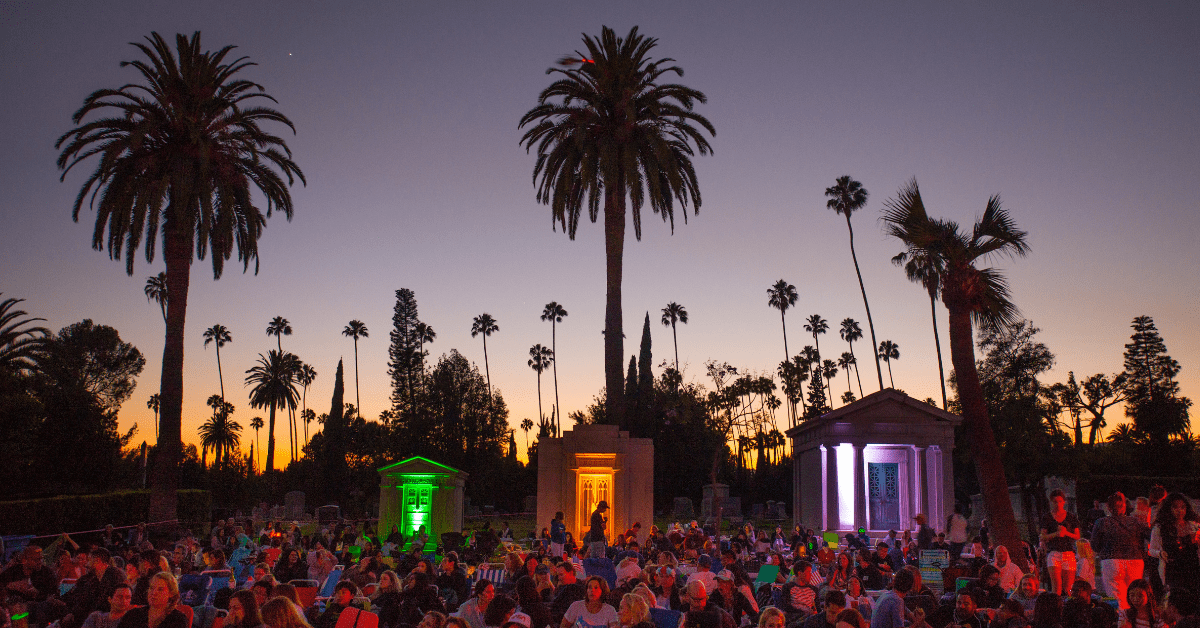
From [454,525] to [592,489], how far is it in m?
5.04

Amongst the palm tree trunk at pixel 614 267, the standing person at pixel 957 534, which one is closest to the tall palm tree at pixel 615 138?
the palm tree trunk at pixel 614 267

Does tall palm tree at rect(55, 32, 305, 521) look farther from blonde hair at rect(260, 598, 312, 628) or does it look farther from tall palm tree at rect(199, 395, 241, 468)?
tall palm tree at rect(199, 395, 241, 468)

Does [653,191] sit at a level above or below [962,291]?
above

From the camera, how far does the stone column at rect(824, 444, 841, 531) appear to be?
31203 millimetres

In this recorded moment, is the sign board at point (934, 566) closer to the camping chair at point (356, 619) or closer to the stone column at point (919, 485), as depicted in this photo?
the camping chair at point (356, 619)

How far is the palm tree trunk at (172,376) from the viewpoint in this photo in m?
27.3

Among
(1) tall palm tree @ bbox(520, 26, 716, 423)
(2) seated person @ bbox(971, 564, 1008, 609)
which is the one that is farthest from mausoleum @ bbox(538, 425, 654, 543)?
(2) seated person @ bbox(971, 564, 1008, 609)

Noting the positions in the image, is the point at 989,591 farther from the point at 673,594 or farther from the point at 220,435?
the point at 220,435

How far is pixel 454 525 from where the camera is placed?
31219mm

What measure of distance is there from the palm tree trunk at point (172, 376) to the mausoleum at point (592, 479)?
11.1m

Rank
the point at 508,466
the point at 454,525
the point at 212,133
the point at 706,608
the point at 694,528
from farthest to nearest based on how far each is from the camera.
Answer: the point at 508,466 → the point at 454,525 → the point at 212,133 → the point at 694,528 → the point at 706,608

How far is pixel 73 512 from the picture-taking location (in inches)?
1314

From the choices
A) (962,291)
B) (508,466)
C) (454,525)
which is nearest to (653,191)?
(454,525)

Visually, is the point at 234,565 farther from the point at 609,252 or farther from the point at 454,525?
the point at 609,252
